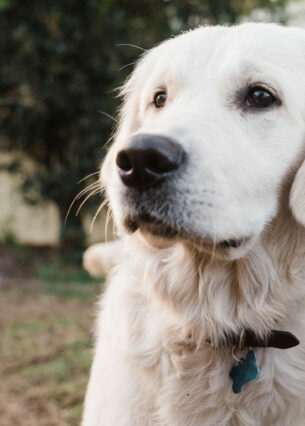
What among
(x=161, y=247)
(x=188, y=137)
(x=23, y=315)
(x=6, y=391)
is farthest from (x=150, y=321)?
(x=23, y=315)

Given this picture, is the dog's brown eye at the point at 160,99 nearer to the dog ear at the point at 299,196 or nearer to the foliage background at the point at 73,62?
the dog ear at the point at 299,196

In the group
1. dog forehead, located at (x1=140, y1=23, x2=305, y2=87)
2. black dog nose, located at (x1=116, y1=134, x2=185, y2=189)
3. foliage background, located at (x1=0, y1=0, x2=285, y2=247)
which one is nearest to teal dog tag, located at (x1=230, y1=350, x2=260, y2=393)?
black dog nose, located at (x1=116, y1=134, x2=185, y2=189)

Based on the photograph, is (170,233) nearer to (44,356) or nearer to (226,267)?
(226,267)

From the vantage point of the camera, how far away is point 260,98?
2238mm

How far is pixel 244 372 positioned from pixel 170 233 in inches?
23.9

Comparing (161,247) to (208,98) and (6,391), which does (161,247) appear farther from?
(6,391)

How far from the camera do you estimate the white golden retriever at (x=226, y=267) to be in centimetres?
207

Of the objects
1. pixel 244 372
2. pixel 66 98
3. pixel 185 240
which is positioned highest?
pixel 185 240

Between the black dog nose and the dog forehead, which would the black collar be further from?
the dog forehead

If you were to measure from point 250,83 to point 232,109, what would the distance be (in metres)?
0.13

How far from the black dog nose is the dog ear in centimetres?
54

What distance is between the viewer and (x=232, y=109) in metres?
2.23

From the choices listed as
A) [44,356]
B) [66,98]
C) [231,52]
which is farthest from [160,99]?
[66,98]

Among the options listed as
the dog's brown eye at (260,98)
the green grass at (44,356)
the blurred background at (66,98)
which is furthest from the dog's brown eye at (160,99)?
the blurred background at (66,98)
